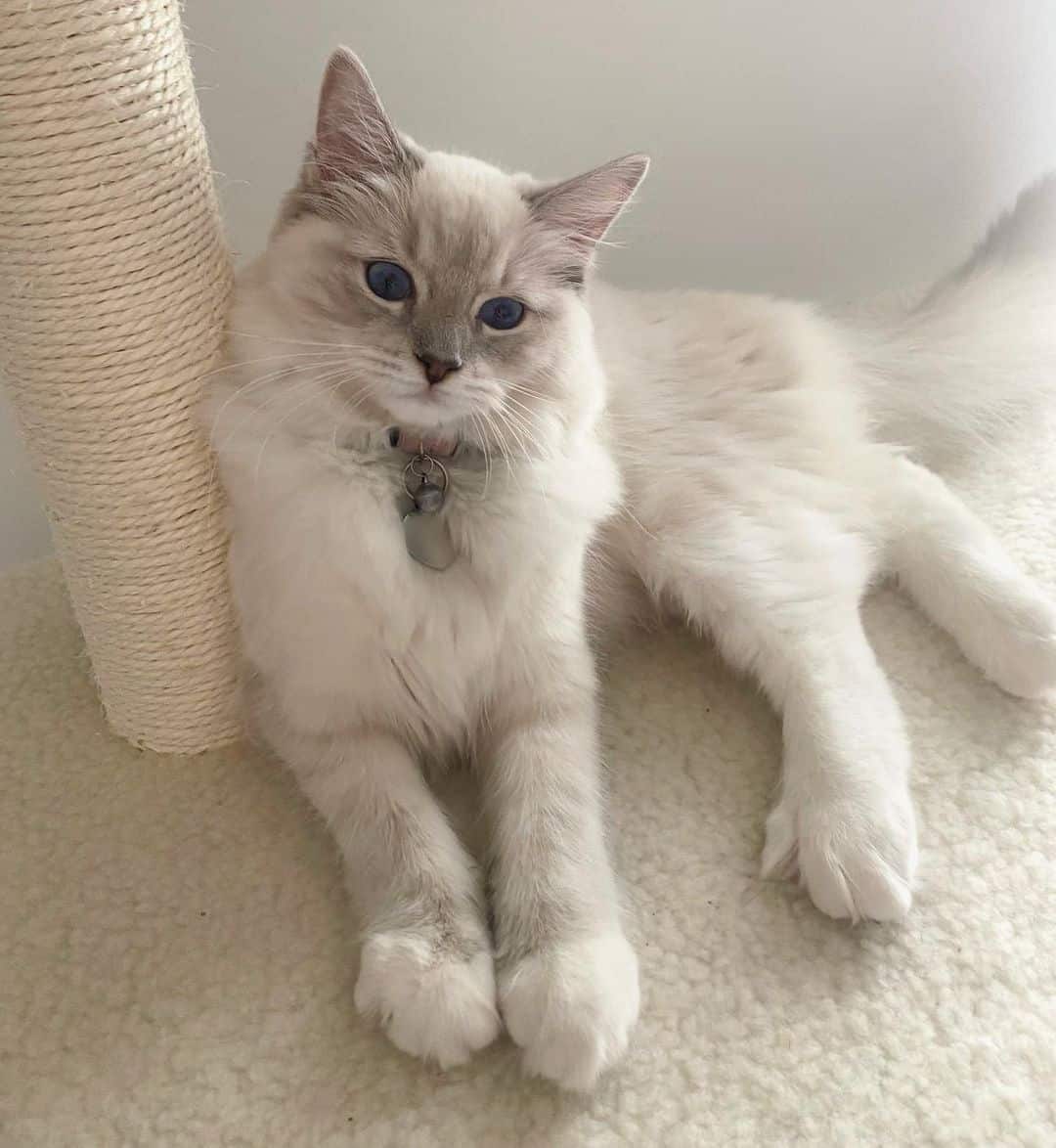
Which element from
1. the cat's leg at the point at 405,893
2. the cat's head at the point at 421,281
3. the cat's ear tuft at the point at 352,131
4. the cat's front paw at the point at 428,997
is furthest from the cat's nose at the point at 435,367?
the cat's front paw at the point at 428,997

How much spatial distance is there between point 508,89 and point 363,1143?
1699mm

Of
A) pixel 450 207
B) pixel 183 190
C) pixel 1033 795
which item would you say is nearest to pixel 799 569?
pixel 1033 795

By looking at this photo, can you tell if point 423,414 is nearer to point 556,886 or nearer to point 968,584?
point 556,886

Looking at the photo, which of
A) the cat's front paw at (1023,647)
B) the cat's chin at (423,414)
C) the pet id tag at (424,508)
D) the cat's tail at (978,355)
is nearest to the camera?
the cat's chin at (423,414)

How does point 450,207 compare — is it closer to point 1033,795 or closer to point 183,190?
point 183,190

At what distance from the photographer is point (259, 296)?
123 cm

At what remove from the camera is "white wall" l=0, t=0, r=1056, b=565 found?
1804mm

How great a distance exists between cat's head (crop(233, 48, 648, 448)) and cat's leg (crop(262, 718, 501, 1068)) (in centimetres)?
43

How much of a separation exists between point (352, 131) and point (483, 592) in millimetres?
547

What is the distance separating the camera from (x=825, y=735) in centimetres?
129

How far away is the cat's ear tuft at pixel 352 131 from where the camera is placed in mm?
1149

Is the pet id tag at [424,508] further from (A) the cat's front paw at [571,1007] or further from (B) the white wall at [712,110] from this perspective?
(B) the white wall at [712,110]

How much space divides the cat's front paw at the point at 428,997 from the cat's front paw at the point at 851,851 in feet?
1.25

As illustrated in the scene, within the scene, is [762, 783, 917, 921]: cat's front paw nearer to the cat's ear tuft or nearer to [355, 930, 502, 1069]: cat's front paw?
[355, 930, 502, 1069]: cat's front paw
